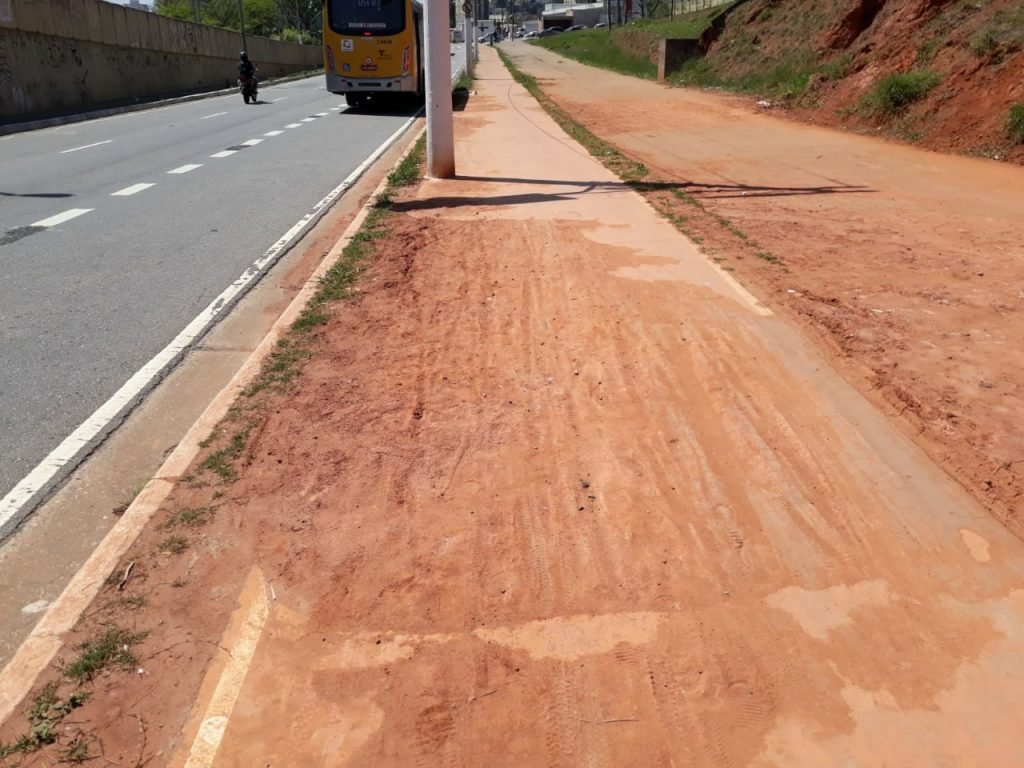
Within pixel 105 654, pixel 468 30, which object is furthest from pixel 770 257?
pixel 468 30

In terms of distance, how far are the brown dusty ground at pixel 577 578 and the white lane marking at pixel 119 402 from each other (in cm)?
88

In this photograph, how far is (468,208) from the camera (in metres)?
11.3

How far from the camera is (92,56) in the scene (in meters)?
30.5

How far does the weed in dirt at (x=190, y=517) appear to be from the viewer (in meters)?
4.06

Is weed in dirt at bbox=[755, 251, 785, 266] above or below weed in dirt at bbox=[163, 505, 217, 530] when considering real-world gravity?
above

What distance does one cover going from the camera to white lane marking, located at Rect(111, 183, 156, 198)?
12.6 m

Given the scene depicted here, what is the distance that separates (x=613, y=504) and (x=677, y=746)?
151 centimetres

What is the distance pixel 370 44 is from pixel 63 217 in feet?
53.5

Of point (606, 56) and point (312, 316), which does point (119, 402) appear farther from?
point (606, 56)

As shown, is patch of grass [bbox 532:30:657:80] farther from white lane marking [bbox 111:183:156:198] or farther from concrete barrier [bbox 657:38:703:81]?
white lane marking [bbox 111:183:156:198]

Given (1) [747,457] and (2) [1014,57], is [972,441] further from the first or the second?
(2) [1014,57]

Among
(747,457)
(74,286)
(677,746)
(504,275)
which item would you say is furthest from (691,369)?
(74,286)

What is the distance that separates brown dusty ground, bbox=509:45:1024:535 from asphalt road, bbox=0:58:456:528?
16.3 ft

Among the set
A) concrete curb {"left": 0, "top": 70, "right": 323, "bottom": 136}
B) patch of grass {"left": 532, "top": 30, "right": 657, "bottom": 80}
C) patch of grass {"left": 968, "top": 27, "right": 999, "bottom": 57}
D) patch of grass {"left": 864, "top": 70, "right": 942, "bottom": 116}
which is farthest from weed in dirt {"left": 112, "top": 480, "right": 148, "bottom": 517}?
patch of grass {"left": 532, "top": 30, "right": 657, "bottom": 80}
